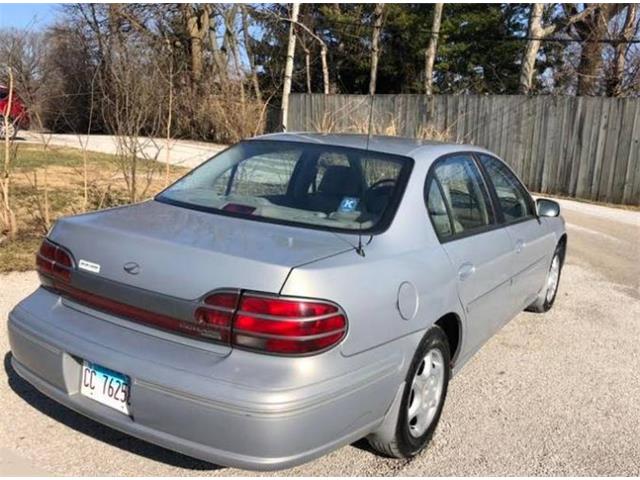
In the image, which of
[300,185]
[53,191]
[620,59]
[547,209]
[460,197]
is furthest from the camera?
[620,59]

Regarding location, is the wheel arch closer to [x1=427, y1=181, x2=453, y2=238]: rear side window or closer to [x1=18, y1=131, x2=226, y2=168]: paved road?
[x1=427, y1=181, x2=453, y2=238]: rear side window

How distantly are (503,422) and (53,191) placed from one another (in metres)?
7.96

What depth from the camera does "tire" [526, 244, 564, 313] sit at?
554 centimetres

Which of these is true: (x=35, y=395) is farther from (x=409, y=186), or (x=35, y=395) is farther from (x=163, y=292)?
(x=409, y=186)

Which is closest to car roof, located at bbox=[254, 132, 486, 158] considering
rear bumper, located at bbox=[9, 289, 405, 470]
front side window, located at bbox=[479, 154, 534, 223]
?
front side window, located at bbox=[479, 154, 534, 223]

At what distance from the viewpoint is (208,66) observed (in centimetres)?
2423

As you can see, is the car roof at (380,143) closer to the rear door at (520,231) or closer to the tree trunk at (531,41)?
the rear door at (520,231)

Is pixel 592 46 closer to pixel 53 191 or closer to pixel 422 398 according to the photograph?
pixel 53 191

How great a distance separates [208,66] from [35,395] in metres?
22.1

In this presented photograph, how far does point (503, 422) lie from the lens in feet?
11.9

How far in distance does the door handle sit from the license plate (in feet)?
5.76

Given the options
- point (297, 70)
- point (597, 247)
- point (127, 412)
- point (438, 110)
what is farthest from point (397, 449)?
point (297, 70)

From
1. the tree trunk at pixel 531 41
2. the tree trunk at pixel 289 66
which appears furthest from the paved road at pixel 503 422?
the tree trunk at pixel 531 41

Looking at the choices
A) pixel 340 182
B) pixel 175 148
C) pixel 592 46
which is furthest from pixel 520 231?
pixel 592 46
